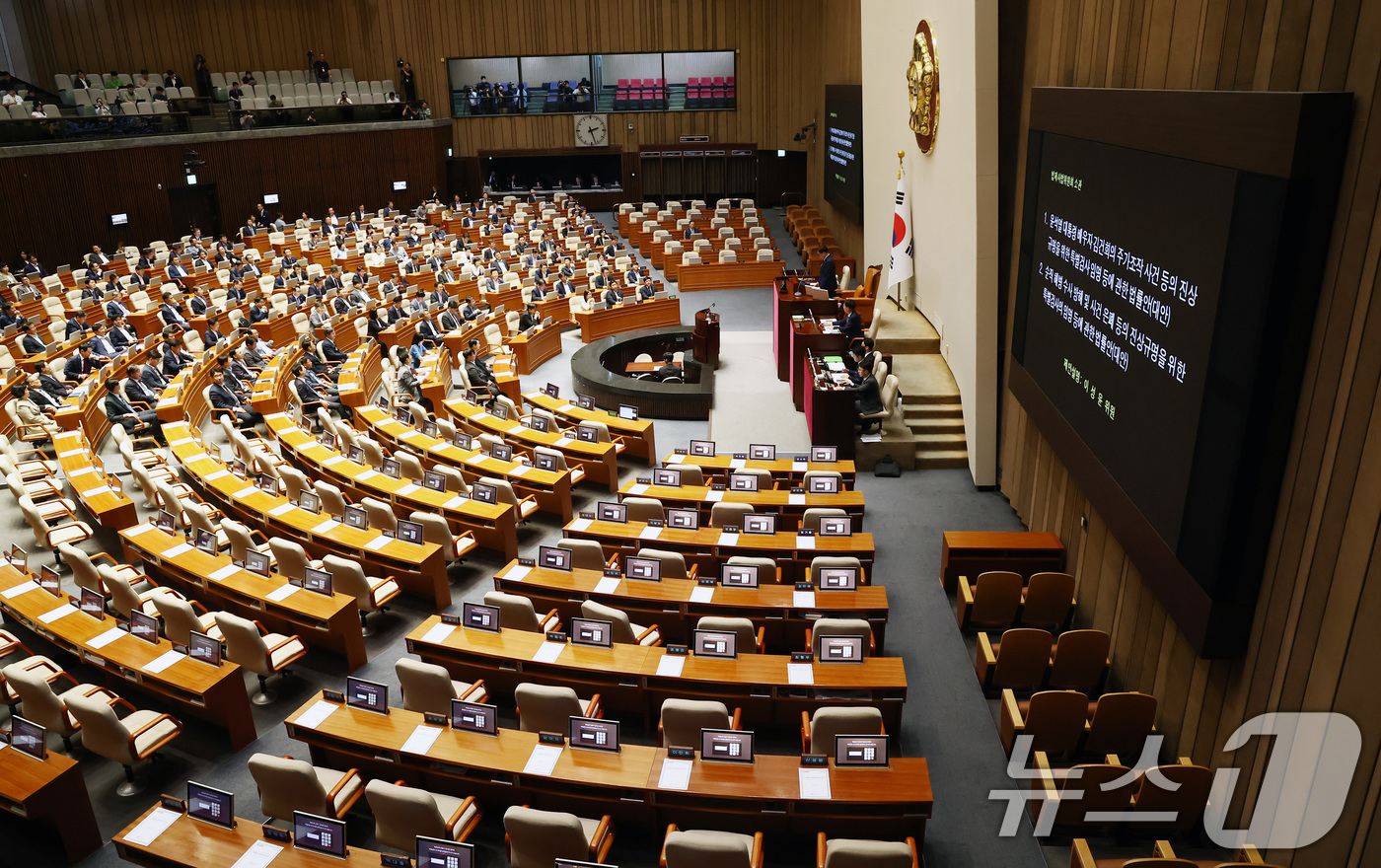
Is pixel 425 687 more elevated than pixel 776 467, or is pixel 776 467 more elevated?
pixel 425 687

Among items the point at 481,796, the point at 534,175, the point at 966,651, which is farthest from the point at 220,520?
the point at 534,175

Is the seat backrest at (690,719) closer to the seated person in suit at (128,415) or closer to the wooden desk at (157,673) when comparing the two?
the wooden desk at (157,673)

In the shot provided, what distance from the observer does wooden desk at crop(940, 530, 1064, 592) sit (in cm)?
798

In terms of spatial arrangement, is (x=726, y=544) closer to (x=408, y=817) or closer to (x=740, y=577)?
(x=740, y=577)

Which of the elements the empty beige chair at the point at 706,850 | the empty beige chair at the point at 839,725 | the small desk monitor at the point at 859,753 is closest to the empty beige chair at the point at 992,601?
the empty beige chair at the point at 839,725

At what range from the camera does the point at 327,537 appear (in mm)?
8211

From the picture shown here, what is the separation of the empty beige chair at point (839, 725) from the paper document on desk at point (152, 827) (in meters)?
3.63

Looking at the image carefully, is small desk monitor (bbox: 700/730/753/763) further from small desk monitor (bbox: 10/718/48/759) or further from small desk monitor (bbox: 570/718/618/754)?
small desk monitor (bbox: 10/718/48/759)

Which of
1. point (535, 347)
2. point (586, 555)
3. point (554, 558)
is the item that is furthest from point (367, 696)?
point (535, 347)

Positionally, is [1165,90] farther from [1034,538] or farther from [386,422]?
[386,422]

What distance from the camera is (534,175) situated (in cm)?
3198

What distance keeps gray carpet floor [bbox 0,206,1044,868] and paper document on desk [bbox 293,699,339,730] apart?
2.01 ft

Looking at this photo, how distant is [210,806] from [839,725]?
3542mm


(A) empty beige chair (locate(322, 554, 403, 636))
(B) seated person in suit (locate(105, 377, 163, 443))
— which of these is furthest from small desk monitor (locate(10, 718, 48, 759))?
(B) seated person in suit (locate(105, 377, 163, 443))
